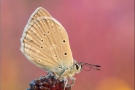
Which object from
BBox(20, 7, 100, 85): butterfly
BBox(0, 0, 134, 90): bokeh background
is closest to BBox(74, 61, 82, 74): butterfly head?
BBox(20, 7, 100, 85): butterfly

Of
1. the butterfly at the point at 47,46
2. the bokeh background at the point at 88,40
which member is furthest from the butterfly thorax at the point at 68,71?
the bokeh background at the point at 88,40

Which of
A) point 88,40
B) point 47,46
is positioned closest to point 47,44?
point 47,46

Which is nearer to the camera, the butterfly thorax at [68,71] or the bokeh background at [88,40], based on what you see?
the butterfly thorax at [68,71]

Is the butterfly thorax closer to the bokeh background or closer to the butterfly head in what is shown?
the butterfly head

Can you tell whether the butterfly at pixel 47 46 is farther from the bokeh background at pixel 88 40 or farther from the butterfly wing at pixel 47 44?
the bokeh background at pixel 88 40

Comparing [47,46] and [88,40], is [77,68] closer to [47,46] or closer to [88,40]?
[47,46]

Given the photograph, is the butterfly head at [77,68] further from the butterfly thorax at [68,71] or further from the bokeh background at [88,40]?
the bokeh background at [88,40]

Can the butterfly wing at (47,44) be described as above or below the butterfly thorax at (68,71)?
above
